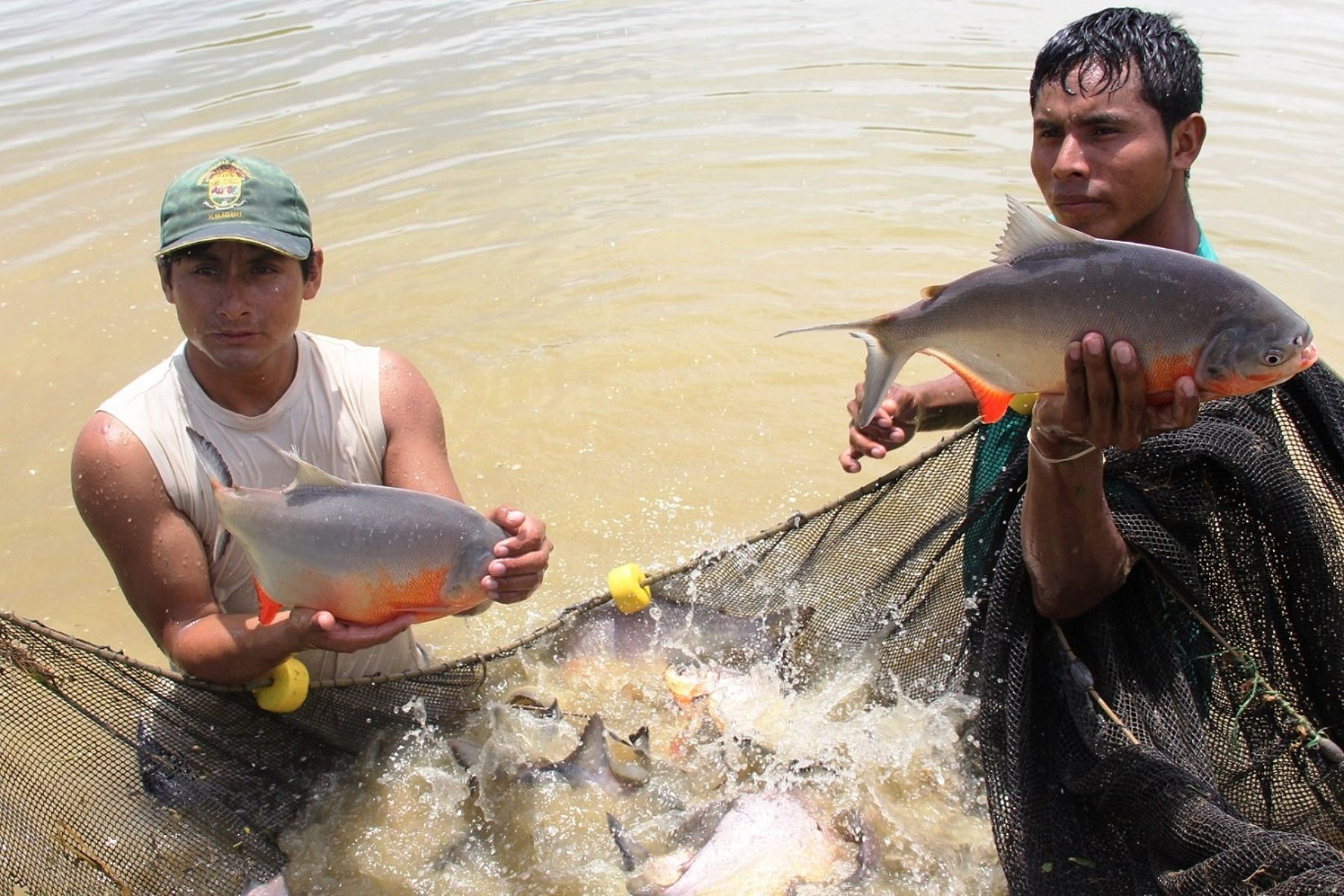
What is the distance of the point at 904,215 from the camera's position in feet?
28.0

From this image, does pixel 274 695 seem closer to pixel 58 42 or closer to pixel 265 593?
pixel 265 593

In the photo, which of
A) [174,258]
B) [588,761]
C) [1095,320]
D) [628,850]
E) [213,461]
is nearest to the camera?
[1095,320]

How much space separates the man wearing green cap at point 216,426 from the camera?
10.1 ft

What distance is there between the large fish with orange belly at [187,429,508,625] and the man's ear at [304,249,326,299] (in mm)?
790

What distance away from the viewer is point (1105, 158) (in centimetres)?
278

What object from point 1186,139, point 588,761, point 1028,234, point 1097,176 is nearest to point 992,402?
point 1028,234

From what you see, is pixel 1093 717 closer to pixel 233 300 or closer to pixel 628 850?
pixel 628 850

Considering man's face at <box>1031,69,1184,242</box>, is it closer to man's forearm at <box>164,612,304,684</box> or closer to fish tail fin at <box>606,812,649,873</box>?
fish tail fin at <box>606,812,649,873</box>

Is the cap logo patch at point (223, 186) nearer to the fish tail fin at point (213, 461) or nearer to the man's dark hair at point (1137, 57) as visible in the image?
the fish tail fin at point (213, 461)

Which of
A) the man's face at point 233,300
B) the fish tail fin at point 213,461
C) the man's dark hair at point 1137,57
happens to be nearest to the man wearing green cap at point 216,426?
the man's face at point 233,300

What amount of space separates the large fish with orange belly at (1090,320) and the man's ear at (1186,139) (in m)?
0.76

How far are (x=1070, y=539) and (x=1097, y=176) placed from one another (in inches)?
36.8

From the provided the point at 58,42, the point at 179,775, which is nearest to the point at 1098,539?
the point at 179,775

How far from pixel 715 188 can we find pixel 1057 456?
279 inches
